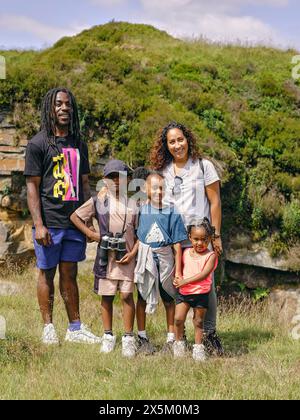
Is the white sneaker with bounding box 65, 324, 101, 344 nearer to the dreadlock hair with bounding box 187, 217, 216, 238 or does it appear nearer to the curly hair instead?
the dreadlock hair with bounding box 187, 217, 216, 238

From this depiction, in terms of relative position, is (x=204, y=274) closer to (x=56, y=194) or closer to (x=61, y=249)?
(x=61, y=249)

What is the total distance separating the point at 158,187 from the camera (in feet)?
16.7

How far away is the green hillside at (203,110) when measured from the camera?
9.62 metres

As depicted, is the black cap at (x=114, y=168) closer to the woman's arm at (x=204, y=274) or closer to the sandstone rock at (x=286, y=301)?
the woman's arm at (x=204, y=274)

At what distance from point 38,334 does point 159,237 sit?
1.77m

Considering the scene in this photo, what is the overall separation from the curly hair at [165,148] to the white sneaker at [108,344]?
1.74 m

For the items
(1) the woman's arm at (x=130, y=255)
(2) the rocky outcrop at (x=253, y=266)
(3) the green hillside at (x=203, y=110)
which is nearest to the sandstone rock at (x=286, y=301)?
(2) the rocky outcrop at (x=253, y=266)

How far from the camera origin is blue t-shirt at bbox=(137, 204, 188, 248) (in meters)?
5.08

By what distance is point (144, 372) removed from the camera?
4410 millimetres

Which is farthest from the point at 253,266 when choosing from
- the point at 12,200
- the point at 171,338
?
the point at 171,338

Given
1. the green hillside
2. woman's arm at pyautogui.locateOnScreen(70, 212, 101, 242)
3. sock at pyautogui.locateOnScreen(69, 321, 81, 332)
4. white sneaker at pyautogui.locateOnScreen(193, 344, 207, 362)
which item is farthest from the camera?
the green hillside

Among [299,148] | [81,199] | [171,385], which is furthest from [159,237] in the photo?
[299,148]

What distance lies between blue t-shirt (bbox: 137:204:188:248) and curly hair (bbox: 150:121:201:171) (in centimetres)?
49

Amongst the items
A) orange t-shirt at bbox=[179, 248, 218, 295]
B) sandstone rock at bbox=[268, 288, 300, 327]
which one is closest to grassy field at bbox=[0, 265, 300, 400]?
orange t-shirt at bbox=[179, 248, 218, 295]
